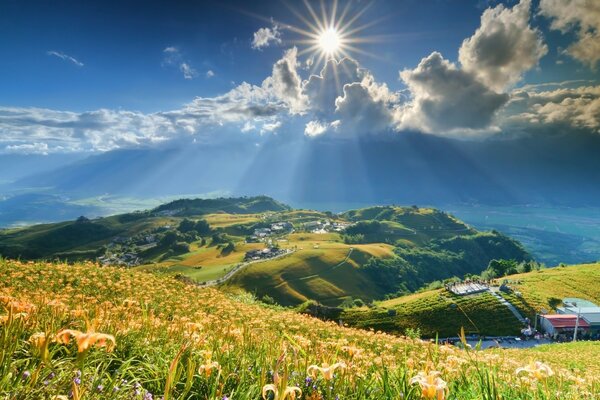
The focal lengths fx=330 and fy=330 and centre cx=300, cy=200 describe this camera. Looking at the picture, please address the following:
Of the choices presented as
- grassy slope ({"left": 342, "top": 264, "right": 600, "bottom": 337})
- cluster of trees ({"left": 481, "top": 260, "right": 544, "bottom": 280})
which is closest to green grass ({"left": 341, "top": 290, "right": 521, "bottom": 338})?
grassy slope ({"left": 342, "top": 264, "right": 600, "bottom": 337})

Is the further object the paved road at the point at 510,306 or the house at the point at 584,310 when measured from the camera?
the paved road at the point at 510,306

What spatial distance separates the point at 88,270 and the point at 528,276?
12303 cm

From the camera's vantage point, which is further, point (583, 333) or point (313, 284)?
point (313, 284)

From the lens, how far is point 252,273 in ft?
452

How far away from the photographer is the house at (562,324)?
7075 cm

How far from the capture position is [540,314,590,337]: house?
70750 millimetres

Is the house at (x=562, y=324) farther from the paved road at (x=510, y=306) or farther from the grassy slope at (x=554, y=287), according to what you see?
the paved road at (x=510, y=306)

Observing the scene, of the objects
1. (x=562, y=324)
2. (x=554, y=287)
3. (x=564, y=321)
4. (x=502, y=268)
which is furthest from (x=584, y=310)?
(x=502, y=268)

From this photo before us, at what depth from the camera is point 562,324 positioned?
7138cm

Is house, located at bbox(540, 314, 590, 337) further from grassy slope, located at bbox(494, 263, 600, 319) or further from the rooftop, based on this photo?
grassy slope, located at bbox(494, 263, 600, 319)

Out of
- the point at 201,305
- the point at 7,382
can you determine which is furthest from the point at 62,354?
the point at 201,305

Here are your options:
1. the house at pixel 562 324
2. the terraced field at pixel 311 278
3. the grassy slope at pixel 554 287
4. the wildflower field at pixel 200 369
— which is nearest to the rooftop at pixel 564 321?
the house at pixel 562 324

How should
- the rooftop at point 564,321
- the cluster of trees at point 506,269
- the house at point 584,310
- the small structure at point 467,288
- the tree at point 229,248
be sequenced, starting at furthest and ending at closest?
the tree at point 229,248
the cluster of trees at point 506,269
the small structure at point 467,288
the house at point 584,310
the rooftop at point 564,321

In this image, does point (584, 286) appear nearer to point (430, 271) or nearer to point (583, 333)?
point (583, 333)
